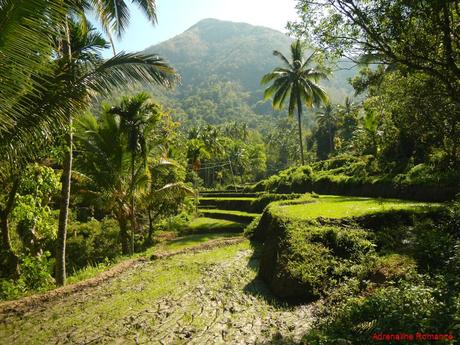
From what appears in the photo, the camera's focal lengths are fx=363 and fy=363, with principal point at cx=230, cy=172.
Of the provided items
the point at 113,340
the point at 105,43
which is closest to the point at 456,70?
the point at 113,340

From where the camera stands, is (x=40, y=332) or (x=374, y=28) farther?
(x=374, y=28)

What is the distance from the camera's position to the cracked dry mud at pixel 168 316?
5941 mm

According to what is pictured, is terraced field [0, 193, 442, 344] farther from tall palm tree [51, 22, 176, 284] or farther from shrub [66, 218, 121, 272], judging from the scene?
shrub [66, 218, 121, 272]

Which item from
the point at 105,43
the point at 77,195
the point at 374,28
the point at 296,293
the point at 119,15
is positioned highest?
the point at 119,15

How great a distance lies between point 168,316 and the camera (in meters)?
6.80

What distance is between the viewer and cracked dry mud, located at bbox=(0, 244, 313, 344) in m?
5.94

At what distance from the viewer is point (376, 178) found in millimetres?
16703

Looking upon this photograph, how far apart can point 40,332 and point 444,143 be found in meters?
11.4

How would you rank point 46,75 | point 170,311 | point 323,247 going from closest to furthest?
point 46,75 → point 170,311 → point 323,247

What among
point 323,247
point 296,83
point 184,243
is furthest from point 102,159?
point 296,83

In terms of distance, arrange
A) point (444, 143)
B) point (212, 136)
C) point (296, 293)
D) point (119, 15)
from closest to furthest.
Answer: point (296, 293) < point (119, 15) < point (444, 143) < point (212, 136)

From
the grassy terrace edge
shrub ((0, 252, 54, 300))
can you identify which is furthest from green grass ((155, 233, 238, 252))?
the grassy terrace edge

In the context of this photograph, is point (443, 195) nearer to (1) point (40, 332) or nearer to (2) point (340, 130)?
(1) point (40, 332)

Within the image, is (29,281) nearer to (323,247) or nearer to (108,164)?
(108,164)
